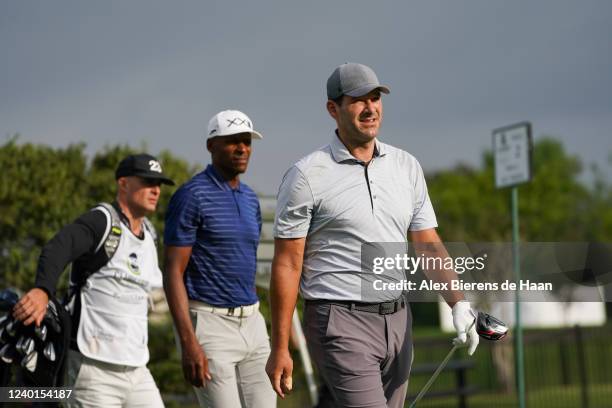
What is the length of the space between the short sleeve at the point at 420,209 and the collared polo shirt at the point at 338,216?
0.20 metres

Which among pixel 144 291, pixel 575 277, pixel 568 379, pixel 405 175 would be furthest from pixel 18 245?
pixel 568 379

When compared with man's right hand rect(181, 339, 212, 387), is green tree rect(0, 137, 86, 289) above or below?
above

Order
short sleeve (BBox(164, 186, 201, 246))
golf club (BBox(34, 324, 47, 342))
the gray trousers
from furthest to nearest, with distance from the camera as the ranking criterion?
1. short sleeve (BBox(164, 186, 201, 246))
2. golf club (BBox(34, 324, 47, 342))
3. the gray trousers

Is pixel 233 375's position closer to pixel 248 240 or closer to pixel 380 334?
pixel 248 240

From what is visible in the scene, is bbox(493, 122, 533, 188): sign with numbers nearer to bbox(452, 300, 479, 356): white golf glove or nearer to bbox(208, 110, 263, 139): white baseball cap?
bbox(208, 110, 263, 139): white baseball cap

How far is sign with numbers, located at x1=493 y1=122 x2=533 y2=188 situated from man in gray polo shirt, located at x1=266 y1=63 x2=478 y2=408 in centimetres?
668

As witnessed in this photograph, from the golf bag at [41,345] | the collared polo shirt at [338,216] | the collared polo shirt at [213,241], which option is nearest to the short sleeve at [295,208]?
the collared polo shirt at [338,216]

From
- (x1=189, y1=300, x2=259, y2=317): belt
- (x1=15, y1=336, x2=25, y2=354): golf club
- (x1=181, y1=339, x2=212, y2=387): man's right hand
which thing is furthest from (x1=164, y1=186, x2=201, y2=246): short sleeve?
(x1=15, y1=336, x2=25, y2=354): golf club

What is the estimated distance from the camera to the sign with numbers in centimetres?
1191

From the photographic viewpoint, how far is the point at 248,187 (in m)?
7.19

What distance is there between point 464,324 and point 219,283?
6.19ft

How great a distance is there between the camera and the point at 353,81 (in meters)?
5.22

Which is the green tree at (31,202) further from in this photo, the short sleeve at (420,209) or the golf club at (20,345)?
the short sleeve at (420,209)

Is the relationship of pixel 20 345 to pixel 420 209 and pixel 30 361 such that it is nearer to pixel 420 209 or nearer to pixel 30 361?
pixel 30 361
